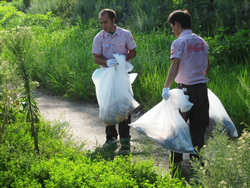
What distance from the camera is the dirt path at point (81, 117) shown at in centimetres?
418

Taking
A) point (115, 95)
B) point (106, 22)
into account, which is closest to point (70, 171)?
point (115, 95)

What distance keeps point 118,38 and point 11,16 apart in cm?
1146

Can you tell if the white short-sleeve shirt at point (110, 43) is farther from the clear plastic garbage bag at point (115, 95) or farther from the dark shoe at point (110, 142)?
the dark shoe at point (110, 142)

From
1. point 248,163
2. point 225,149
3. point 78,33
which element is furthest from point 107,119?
point 78,33

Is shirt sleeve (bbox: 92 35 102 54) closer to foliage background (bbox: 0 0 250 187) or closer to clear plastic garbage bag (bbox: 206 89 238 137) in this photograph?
foliage background (bbox: 0 0 250 187)

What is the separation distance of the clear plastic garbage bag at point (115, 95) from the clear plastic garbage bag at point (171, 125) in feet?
1.84

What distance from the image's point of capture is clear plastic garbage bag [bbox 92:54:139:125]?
3.67 meters

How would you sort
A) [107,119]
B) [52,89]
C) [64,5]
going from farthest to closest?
[64,5] < [52,89] < [107,119]

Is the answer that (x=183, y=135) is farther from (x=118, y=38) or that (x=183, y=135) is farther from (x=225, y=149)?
(x=118, y=38)

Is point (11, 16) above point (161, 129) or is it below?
above

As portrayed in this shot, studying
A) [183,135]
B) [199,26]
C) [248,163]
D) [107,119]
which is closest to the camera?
[248,163]

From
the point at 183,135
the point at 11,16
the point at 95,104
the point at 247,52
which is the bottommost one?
the point at 95,104

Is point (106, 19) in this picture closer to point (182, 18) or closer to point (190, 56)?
point (182, 18)

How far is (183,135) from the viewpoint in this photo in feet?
9.71
